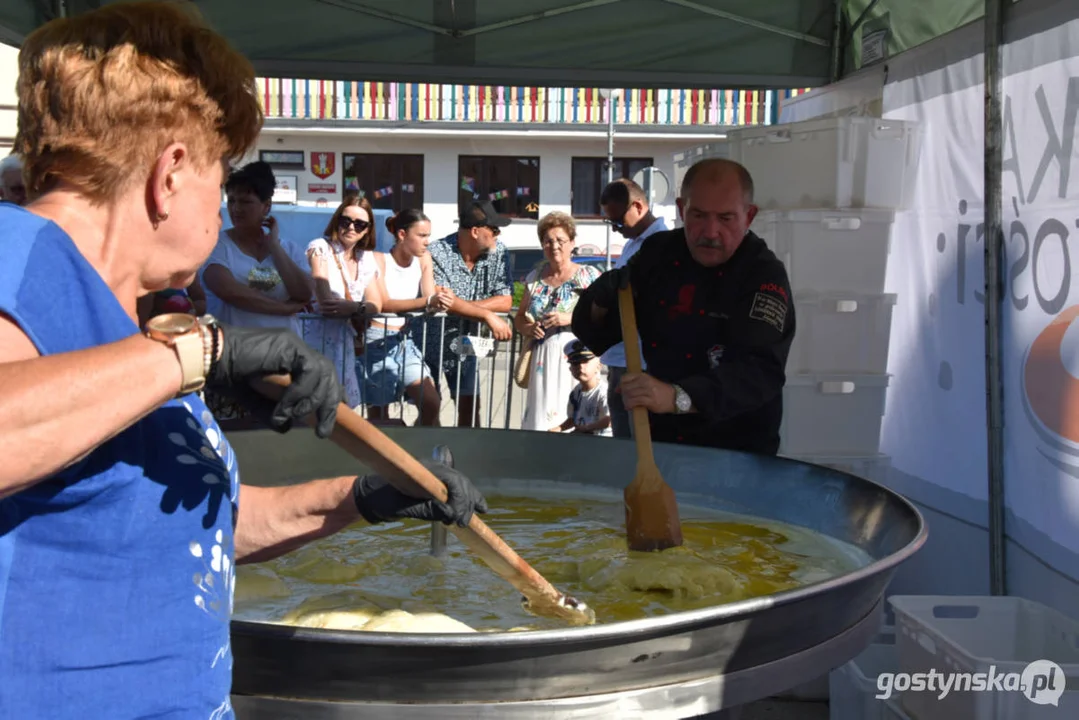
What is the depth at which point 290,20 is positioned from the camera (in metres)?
5.29

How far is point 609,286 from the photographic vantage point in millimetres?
3322

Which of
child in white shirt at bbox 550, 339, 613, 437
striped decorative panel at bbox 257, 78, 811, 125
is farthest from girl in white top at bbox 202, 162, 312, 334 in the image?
striped decorative panel at bbox 257, 78, 811, 125

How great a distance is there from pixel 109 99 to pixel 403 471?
2.18 feet

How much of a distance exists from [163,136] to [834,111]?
5.12m

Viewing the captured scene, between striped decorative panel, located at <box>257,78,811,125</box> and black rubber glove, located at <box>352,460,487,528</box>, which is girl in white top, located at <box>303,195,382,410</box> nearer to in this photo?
black rubber glove, located at <box>352,460,487,528</box>

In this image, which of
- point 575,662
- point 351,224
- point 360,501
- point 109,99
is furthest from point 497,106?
point 109,99

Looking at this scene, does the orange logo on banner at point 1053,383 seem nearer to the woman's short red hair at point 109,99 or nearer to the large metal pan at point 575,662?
the large metal pan at point 575,662

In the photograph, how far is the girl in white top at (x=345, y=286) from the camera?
5.63m

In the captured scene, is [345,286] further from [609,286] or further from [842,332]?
[609,286]

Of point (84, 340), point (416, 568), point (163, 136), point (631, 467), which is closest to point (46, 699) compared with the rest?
point (84, 340)

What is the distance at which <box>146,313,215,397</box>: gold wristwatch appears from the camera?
109 centimetres

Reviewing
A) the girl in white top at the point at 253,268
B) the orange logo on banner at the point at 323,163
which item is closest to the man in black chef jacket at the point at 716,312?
the girl in white top at the point at 253,268

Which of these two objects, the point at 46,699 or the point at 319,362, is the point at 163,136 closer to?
the point at 319,362

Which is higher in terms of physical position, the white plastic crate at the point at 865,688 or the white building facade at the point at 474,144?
the white building facade at the point at 474,144
